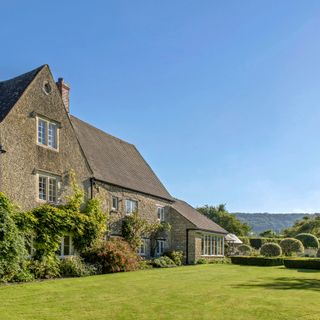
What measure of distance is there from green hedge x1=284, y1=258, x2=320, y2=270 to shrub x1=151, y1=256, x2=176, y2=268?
8.98 m

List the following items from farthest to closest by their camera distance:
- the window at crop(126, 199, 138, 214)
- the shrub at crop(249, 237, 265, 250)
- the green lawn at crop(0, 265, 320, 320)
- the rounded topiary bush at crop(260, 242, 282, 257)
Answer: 1. the shrub at crop(249, 237, 265, 250)
2. the rounded topiary bush at crop(260, 242, 282, 257)
3. the window at crop(126, 199, 138, 214)
4. the green lawn at crop(0, 265, 320, 320)

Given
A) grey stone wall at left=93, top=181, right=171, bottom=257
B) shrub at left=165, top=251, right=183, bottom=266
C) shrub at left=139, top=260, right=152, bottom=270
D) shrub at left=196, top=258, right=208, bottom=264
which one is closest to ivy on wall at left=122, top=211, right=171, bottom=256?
grey stone wall at left=93, top=181, right=171, bottom=257

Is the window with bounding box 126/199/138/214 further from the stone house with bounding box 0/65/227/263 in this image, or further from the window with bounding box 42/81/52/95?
the window with bounding box 42/81/52/95

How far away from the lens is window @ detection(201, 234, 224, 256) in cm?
3959

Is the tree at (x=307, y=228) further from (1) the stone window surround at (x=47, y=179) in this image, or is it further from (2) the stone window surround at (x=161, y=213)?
(1) the stone window surround at (x=47, y=179)

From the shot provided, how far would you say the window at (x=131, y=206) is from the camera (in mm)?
31484

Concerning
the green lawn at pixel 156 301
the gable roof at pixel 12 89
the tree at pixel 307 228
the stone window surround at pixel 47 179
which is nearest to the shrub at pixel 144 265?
the stone window surround at pixel 47 179

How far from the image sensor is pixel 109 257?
82.1 feet

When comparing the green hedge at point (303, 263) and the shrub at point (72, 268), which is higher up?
the shrub at point (72, 268)

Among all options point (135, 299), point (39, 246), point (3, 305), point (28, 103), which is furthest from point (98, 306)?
point (28, 103)

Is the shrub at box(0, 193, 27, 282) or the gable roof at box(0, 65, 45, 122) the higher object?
the gable roof at box(0, 65, 45, 122)

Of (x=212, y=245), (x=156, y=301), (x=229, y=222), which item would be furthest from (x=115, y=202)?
(x=229, y=222)

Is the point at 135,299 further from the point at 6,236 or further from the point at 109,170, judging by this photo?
the point at 109,170

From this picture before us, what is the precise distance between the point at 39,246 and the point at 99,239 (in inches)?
208
